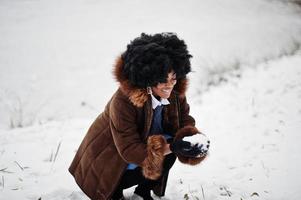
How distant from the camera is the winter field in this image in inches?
108

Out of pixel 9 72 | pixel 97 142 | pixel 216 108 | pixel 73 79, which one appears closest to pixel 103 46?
pixel 73 79

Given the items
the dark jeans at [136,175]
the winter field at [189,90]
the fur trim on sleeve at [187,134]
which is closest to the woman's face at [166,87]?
the fur trim on sleeve at [187,134]

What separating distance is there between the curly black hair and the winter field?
1189 millimetres

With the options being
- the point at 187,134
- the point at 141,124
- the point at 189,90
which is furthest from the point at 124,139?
the point at 189,90

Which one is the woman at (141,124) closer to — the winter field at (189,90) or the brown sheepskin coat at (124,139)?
the brown sheepskin coat at (124,139)

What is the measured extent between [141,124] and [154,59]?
501 millimetres

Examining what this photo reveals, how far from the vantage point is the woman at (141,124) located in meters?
1.73

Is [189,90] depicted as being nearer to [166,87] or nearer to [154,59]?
[166,87]

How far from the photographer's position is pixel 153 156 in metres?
1.84

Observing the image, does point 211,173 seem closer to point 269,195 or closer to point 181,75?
point 269,195

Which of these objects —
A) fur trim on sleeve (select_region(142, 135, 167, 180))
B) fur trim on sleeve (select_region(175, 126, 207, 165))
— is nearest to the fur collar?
fur trim on sleeve (select_region(142, 135, 167, 180))

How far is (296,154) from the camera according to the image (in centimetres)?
298

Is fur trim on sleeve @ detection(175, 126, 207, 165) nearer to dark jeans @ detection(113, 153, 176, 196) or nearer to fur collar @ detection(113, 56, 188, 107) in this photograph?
dark jeans @ detection(113, 153, 176, 196)

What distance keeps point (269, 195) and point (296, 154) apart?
0.78 m
